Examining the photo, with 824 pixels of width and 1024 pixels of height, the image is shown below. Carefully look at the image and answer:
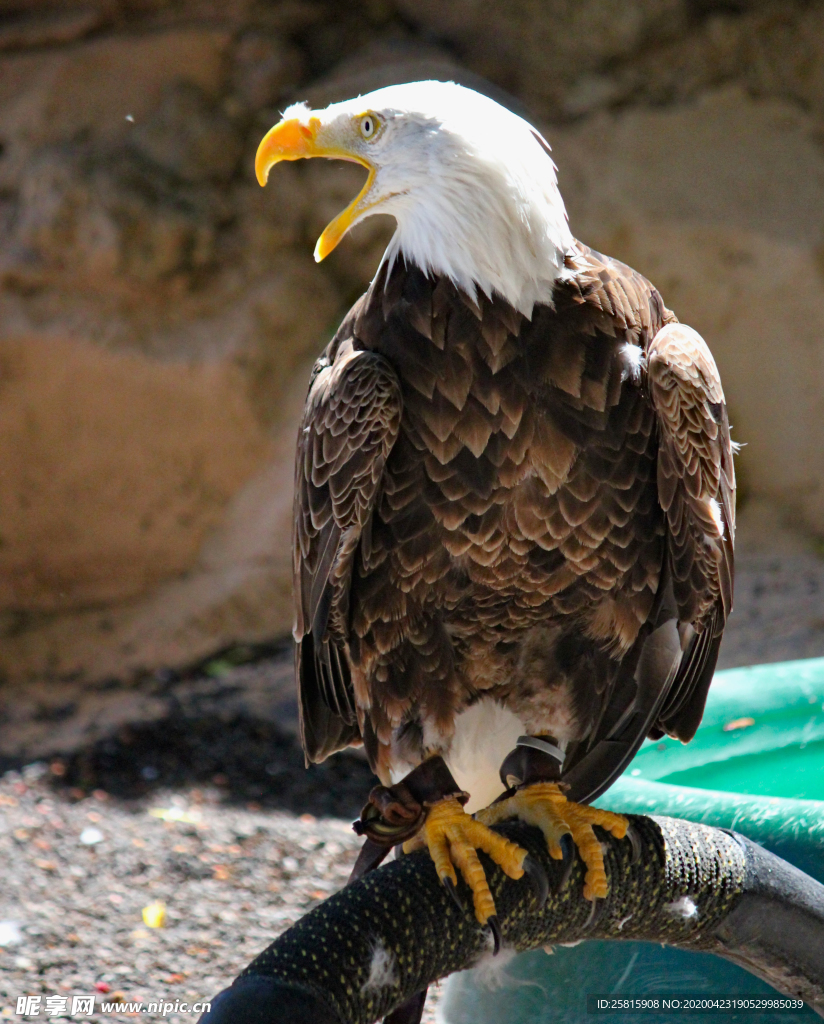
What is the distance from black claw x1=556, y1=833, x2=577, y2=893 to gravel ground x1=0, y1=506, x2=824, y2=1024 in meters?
1.38

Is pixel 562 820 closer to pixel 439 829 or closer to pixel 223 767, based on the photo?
pixel 439 829

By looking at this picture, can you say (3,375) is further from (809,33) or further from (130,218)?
(809,33)

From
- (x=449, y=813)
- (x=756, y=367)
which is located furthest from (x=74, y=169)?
(x=449, y=813)

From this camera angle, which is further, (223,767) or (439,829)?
(223,767)

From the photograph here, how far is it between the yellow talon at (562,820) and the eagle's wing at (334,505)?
0.42 metres

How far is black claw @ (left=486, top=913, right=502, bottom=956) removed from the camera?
177 centimetres

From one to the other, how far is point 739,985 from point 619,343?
4.03ft

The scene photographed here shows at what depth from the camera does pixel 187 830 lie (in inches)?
161

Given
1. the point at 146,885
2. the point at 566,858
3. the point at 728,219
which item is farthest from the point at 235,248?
the point at 566,858

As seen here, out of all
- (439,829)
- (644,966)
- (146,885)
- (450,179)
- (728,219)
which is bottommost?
(146,885)

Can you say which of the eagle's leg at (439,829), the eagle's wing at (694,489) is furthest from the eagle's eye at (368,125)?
the eagle's leg at (439,829)

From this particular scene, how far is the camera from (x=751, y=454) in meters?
5.65

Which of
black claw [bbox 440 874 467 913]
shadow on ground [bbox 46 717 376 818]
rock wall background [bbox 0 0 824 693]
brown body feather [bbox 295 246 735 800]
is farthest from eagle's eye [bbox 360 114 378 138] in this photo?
rock wall background [bbox 0 0 824 693]

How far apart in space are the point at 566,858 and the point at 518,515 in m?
0.62
